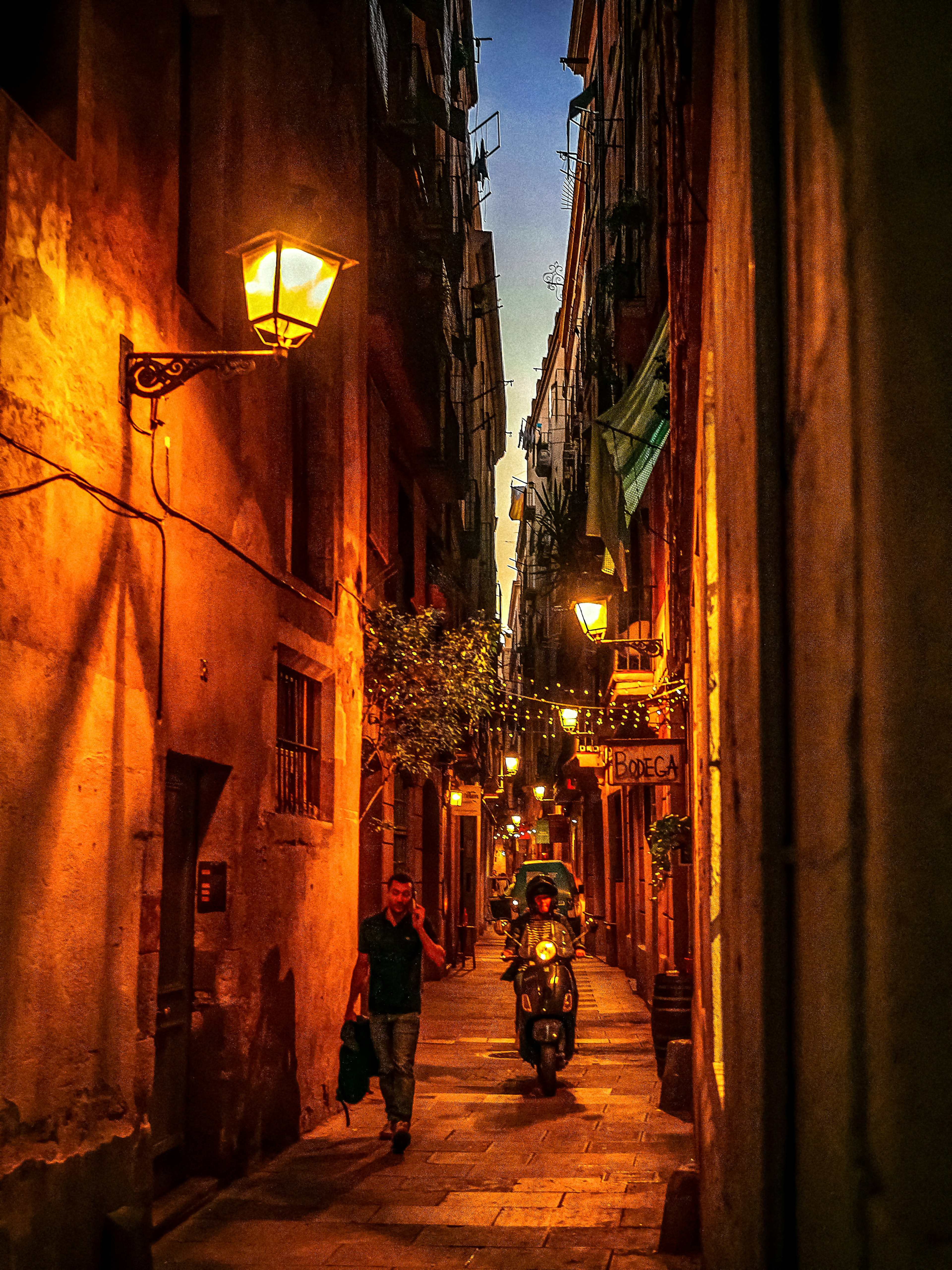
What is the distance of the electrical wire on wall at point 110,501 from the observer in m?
5.34

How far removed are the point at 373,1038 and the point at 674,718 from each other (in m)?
6.63

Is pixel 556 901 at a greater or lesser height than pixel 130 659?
lesser

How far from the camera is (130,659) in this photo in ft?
21.2

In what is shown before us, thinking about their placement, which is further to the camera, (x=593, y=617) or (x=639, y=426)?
(x=593, y=617)

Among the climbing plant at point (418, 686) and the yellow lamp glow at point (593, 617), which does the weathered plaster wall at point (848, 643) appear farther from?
the yellow lamp glow at point (593, 617)

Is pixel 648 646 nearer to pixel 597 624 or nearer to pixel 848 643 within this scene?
pixel 597 624

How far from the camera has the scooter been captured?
11461 millimetres

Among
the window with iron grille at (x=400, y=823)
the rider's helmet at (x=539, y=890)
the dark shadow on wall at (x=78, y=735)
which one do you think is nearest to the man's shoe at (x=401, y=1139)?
the dark shadow on wall at (x=78, y=735)

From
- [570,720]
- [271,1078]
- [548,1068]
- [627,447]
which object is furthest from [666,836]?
[570,720]

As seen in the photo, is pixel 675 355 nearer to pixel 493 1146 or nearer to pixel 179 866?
pixel 179 866

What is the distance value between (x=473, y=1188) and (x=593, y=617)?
9.12 meters

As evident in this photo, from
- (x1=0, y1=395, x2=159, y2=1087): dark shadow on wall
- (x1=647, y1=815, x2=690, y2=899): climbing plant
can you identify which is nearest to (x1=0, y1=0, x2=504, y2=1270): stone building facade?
(x1=0, y1=395, x2=159, y2=1087): dark shadow on wall

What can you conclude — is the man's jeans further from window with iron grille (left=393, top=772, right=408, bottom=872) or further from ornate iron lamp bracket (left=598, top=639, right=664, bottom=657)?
window with iron grille (left=393, top=772, right=408, bottom=872)

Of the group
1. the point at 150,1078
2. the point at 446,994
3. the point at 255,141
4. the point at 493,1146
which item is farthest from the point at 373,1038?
the point at 446,994
